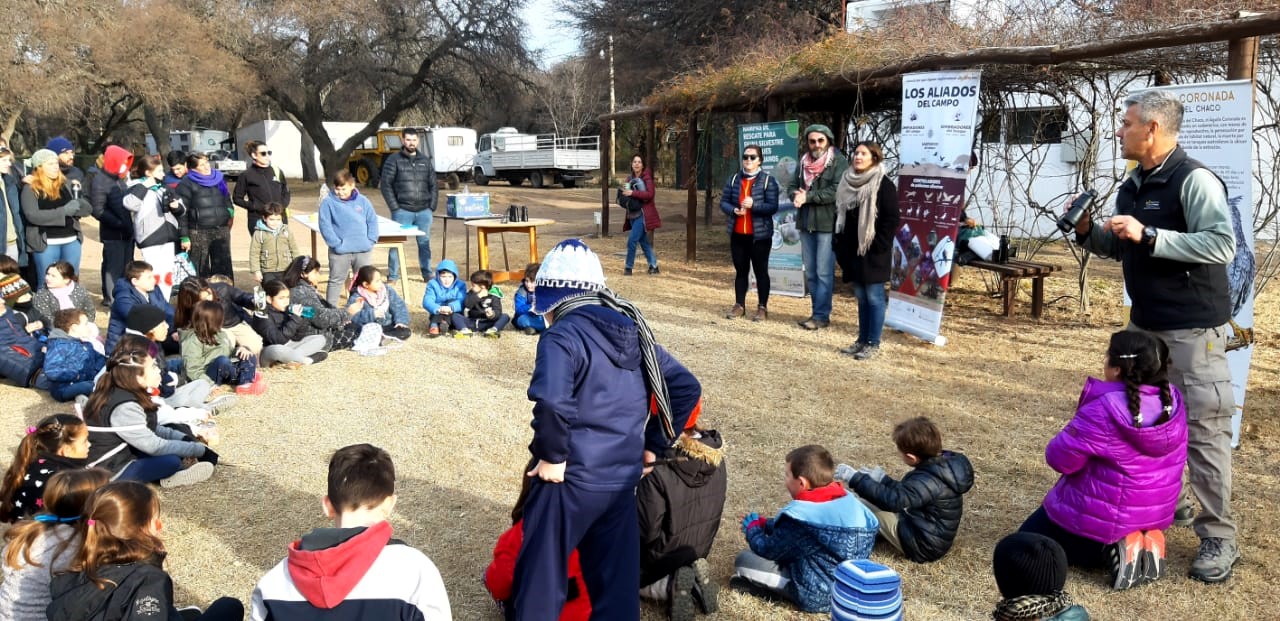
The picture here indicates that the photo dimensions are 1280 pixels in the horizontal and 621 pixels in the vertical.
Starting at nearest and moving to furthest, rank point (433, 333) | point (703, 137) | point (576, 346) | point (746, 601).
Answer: point (576, 346)
point (746, 601)
point (433, 333)
point (703, 137)

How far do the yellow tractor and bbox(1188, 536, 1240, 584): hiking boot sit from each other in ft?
96.3

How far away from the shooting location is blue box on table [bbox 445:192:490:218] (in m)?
10.5

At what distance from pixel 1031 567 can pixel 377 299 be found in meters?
6.28

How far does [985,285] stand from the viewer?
383 inches

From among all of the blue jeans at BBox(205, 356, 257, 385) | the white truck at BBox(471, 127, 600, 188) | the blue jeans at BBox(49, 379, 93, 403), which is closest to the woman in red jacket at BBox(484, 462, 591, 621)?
the blue jeans at BBox(205, 356, 257, 385)

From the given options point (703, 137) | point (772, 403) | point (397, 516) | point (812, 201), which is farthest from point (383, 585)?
point (703, 137)

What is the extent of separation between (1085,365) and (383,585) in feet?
18.8

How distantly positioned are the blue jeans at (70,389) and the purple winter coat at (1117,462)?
5.71m

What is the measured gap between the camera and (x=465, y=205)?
34.4 ft

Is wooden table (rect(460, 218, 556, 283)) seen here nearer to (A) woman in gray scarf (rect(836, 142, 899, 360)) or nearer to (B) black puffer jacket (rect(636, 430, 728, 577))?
(A) woman in gray scarf (rect(836, 142, 899, 360))

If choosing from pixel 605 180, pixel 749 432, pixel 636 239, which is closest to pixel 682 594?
pixel 749 432

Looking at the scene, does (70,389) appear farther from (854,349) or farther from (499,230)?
(854,349)

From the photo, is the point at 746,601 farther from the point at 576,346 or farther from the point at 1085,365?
the point at 1085,365

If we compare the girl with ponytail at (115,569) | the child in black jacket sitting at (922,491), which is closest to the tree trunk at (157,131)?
the girl with ponytail at (115,569)
